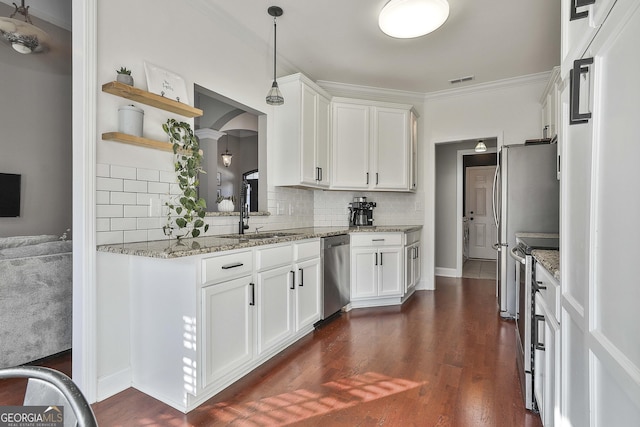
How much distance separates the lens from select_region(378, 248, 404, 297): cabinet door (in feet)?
12.0

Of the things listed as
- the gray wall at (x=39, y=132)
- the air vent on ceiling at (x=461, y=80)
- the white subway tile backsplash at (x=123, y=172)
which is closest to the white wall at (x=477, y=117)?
the air vent on ceiling at (x=461, y=80)

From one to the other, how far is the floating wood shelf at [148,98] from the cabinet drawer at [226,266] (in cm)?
107

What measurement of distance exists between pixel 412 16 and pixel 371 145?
180cm

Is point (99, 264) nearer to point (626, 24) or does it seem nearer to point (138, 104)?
point (138, 104)

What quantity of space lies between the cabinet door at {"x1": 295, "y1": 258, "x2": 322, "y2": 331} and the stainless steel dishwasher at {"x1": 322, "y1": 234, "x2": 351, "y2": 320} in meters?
0.12

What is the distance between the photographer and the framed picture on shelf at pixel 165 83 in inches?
84.4

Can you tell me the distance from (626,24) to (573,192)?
0.56m

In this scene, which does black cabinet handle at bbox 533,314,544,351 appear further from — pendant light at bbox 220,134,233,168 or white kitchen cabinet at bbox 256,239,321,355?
pendant light at bbox 220,134,233,168

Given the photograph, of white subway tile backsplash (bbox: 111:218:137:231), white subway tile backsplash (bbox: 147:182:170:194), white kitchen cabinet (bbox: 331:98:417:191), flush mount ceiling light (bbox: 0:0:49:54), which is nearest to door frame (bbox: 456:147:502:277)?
white kitchen cabinet (bbox: 331:98:417:191)

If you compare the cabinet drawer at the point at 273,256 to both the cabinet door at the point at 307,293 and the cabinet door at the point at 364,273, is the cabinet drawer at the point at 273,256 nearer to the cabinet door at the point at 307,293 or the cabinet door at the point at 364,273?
the cabinet door at the point at 307,293

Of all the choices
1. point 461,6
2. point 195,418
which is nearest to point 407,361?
point 195,418

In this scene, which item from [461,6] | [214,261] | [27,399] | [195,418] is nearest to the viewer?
[27,399]

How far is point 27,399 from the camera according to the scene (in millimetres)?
618

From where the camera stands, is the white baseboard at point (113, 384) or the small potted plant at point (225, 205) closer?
the white baseboard at point (113, 384)
